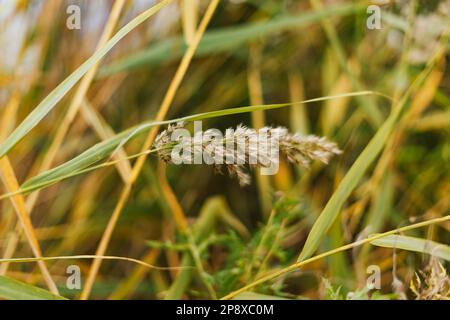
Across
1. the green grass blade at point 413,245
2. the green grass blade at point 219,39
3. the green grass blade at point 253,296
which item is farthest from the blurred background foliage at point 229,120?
the green grass blade at point 413,245

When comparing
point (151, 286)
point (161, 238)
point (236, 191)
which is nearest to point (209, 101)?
point (236, 191)

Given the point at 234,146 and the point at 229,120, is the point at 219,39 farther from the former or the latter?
the point at 234,146

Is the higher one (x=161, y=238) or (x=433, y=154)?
(x=433, y=154)

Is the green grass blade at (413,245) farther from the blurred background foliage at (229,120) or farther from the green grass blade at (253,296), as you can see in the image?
the blurred background foliage at (229,120)

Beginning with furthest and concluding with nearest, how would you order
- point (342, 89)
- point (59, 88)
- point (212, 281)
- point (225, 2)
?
1. point (225, 2)
2. point (342, 89)
3. point (212, 281)
4. point (59, 88)

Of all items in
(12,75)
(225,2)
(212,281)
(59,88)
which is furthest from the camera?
(225,2)

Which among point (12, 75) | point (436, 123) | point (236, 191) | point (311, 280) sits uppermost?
point (12, 75)

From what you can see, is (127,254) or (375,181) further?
(127,254)

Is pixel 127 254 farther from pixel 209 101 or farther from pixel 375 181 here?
pixel 375 181
